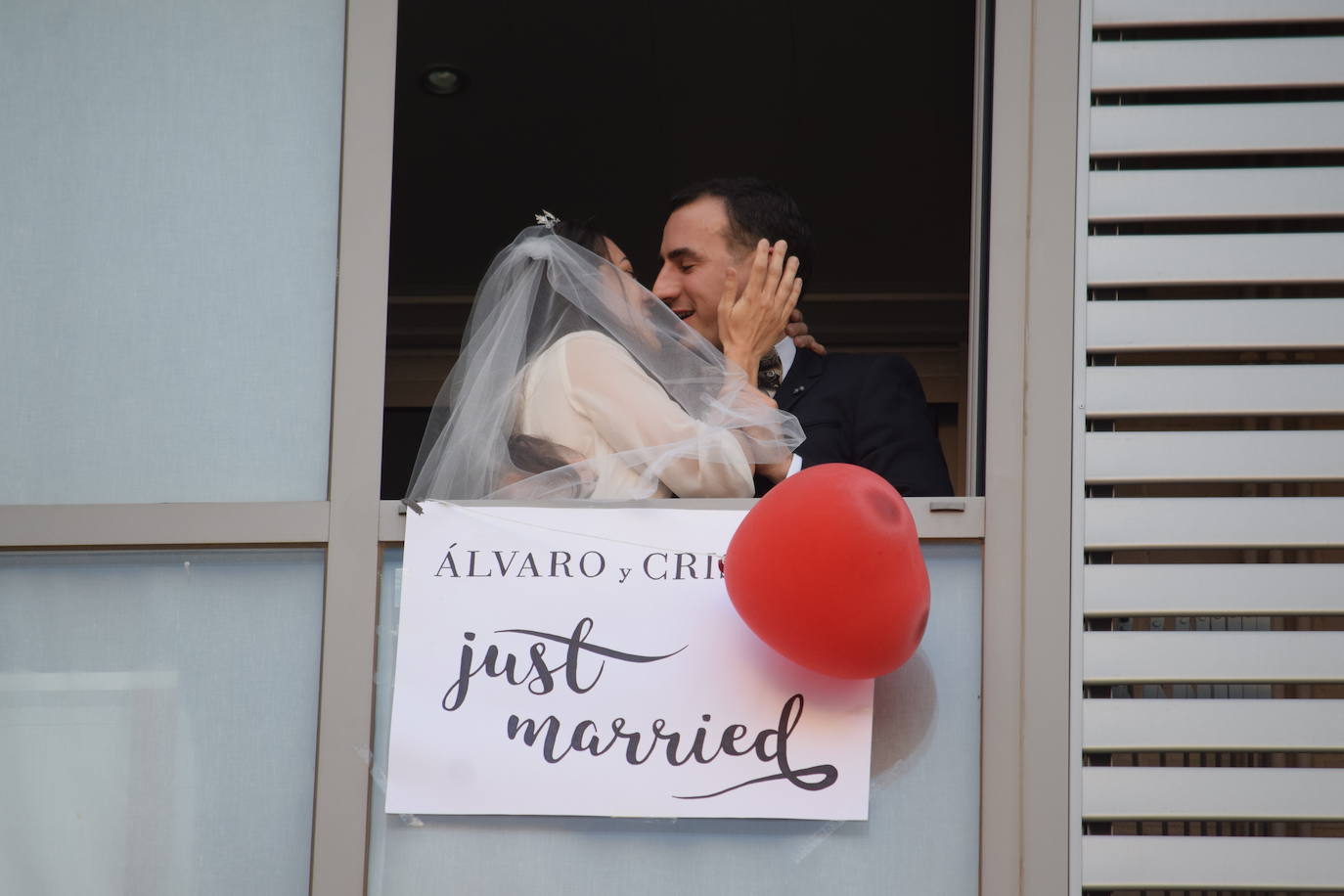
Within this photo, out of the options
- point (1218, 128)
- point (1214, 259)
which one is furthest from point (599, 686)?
point (1218, 128)

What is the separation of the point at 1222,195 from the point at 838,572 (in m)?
0.87

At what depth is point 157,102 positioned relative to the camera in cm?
250

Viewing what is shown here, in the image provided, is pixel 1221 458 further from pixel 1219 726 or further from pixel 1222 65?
pixel 1222 65

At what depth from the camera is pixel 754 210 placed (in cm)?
306

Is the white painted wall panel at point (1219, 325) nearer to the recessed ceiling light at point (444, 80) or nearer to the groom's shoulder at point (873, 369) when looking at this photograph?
the groom's shoulder at point (873, 369)

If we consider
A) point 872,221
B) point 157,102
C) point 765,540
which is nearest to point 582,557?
point 765,540

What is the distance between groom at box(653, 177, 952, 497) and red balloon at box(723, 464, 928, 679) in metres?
0.51

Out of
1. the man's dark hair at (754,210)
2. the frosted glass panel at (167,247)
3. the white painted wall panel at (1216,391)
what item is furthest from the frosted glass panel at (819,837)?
the man's dark hair at (754,210)

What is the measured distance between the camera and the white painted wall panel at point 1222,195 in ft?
7.33

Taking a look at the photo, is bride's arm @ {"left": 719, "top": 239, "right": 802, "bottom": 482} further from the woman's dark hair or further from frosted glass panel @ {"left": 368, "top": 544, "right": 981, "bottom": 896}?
frosted glass panel @ {"left": 368, "top": 544, "right": 981, "bottom": 896}

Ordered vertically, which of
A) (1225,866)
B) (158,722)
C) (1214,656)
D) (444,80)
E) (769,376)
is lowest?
(1225,866)

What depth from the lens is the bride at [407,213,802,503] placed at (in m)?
2.32

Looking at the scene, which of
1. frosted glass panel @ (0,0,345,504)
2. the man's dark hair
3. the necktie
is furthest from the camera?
the man's dark hair

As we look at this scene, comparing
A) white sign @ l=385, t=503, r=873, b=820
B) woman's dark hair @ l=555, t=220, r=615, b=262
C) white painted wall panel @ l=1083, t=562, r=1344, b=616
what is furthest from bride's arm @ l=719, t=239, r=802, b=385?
white painted wall panel @ l=1083, t=562, r=1344, b=616
